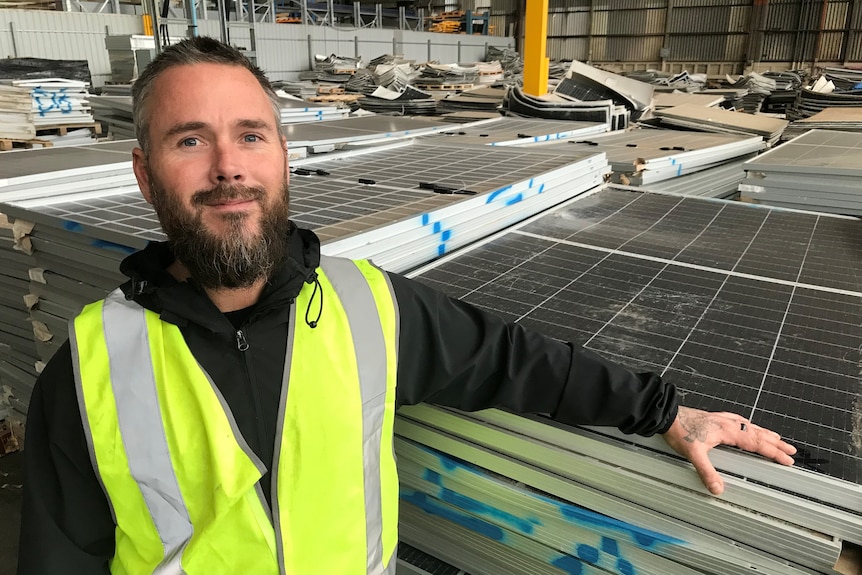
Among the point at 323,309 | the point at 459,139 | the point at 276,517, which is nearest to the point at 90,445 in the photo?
the point at 276,517

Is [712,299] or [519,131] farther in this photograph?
→ [519,131]

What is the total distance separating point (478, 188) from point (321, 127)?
10.9 feet

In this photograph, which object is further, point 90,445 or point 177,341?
point 177,341

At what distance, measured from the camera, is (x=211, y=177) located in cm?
148

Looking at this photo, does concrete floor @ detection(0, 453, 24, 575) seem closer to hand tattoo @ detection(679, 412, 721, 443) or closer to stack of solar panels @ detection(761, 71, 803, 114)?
hand tattoo @ detection(679, 412, 721, 443)

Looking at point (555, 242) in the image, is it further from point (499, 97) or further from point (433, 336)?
point (499, 97)

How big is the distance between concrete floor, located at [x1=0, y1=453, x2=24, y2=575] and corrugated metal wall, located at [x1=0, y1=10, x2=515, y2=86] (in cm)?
1088

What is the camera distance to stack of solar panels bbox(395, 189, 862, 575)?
138 cm

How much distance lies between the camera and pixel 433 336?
1628mm

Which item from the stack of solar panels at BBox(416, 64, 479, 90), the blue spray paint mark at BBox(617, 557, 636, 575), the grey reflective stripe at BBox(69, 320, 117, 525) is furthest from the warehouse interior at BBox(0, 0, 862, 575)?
the stack of solar panels at BBox(416, 64, 479, 90)

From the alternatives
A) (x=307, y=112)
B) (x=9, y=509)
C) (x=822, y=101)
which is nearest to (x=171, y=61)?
(x=9, y=509)

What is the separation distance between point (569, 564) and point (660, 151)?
4.22m

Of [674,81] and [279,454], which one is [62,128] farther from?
[674,81]

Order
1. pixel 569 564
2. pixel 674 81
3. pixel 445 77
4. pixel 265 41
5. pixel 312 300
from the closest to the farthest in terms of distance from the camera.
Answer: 1. pixel 312 300
2. pixel 569 564
3. pixel 445 77
4. pixel 265 41
5. pixel 674 81
